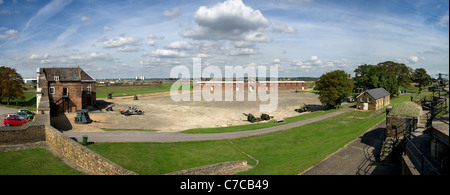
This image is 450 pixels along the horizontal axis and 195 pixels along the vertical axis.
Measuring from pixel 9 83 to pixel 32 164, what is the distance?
4276 cm

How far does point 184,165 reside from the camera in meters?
19.6

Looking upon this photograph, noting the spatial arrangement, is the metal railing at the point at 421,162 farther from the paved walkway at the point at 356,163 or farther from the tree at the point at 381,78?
the tree at the point at 381,78

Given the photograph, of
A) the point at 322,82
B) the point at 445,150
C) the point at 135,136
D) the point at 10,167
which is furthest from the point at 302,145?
the point at 322,82

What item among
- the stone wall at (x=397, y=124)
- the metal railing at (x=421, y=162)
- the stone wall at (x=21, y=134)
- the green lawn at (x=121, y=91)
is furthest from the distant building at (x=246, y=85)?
the metal railing at (x=421, y=162)

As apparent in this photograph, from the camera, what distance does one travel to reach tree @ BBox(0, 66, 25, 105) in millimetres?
47781

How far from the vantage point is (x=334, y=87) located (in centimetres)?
5672

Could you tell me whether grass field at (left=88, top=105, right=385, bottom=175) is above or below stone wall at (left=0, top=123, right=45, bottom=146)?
below

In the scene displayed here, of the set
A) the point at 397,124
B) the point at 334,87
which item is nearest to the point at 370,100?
the point at 334,87

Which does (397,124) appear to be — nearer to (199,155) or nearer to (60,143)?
(199,155)

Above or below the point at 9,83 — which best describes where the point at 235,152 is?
below

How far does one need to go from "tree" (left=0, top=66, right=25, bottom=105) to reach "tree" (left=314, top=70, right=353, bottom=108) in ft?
226

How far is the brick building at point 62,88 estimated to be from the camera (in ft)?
142

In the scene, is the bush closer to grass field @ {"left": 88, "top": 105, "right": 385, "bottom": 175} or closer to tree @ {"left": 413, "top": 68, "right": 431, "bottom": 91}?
grass field @ {"left": 88, "top": 105, "right": 385, "bottom": 175}

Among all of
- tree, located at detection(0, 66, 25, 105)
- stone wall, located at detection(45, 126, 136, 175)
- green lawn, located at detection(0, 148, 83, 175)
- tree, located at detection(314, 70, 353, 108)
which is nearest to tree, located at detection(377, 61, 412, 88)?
tree, located at detection(314, 70, 353, 108)
